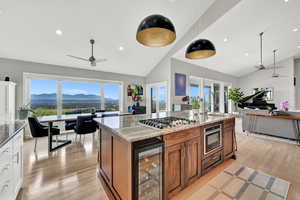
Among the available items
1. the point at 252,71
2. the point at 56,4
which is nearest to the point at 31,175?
the point at 56,4

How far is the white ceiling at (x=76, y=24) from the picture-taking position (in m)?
2.77

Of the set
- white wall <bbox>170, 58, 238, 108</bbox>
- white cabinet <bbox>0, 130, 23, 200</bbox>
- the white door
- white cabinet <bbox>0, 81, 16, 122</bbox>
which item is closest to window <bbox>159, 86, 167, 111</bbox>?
the white door

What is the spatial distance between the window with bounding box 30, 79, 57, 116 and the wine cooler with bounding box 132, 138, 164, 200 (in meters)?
4.97

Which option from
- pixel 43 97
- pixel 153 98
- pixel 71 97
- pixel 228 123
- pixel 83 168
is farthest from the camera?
pixel 153 98

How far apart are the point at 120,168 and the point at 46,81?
493 centimetres

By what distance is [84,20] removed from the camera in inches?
124

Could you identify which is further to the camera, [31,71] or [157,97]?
[157,97]

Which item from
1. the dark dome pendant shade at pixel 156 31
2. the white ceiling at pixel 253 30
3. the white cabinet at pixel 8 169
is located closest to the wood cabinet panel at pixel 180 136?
the dark dome pendant shade at pixel 156 31

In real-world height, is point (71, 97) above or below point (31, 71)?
below

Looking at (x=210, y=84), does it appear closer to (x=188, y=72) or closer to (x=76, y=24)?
(x=188, y=72)

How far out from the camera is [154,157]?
1383 mm

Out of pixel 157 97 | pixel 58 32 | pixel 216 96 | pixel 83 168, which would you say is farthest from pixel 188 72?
pixel 83 168

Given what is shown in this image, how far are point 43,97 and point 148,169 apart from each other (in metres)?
5.16

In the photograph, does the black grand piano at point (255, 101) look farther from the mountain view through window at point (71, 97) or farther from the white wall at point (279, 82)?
the mountain view through window at point (71, 97)
